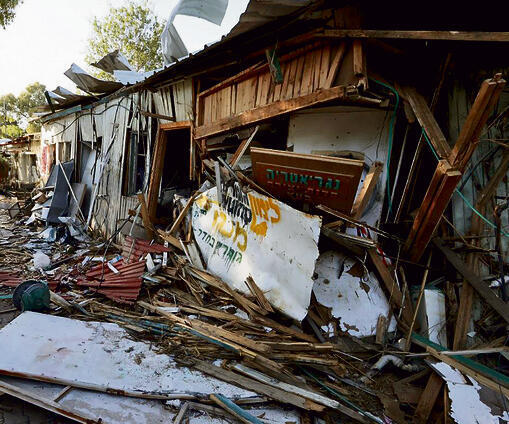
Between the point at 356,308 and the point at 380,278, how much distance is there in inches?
21.3

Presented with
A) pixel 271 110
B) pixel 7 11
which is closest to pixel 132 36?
pixel 7 11

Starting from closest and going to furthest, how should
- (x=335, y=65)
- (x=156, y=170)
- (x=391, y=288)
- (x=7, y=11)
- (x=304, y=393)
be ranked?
1. (x=304, y=393)
2. (x=335, y=65)
3. (x=391, y=288)
4. (x=156, y=170)
5. (x=7, y=11)

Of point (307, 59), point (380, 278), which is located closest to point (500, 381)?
point (380, 278)

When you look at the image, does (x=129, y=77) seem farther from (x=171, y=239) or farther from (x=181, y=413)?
(x=181, y=413)

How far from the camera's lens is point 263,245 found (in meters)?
4.32

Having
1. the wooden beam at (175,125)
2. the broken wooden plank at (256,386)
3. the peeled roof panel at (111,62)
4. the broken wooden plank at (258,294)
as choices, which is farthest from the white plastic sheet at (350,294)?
the peeled roof panel at (111,62)

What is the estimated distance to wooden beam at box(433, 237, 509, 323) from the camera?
331cm

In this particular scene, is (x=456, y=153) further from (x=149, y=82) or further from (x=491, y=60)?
(x=149, y=82)

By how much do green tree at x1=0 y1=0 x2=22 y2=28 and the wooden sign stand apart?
51.3 feet

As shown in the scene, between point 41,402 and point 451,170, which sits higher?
point 451,170

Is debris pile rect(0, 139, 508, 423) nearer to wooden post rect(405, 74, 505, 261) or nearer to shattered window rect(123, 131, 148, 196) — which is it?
wooden post rect(405, 74, 505, 261)

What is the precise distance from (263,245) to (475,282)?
8.92 feet

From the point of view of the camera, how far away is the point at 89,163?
10406 millimetres

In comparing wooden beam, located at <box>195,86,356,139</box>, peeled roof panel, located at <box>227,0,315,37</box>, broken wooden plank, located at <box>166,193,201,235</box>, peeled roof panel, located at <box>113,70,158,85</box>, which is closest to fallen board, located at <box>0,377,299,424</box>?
wooden beam, located at <box>195,86,356,139</box>
